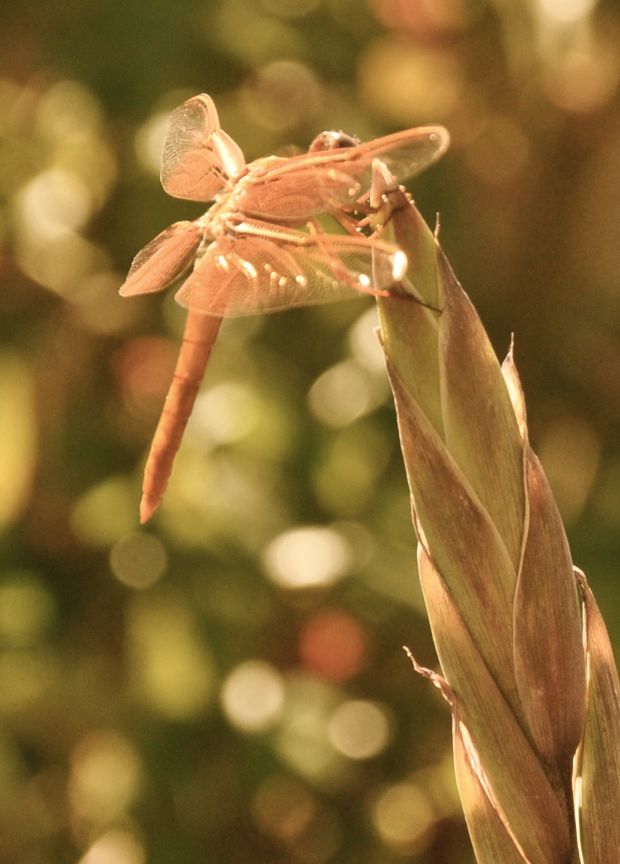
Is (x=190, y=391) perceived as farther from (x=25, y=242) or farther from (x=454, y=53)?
(x=454, y=53)

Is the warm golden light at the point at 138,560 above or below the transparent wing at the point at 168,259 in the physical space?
below

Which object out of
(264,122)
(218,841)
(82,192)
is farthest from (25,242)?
(218,841)

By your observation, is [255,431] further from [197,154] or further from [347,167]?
[347,167]

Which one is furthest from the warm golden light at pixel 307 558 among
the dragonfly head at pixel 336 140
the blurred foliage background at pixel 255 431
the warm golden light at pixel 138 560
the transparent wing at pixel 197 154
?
the dragonfly head at pixel 336 140

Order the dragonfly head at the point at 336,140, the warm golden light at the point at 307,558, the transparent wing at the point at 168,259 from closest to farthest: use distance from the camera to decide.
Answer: the dragonfly head at the point at 336,140 → the transparent wing at the point at 168,259 → the warm golden light at the point at 307,558

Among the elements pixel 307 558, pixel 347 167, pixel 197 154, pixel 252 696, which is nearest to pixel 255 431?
pixel 307 558

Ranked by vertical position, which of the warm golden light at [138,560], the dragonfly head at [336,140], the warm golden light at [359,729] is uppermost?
the dragonfly head at [336,140]

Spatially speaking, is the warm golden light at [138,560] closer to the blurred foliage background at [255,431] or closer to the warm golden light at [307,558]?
the blurred foliage background at [255,431]

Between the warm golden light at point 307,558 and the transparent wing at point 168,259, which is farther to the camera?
the warm golden light at point 307,558
